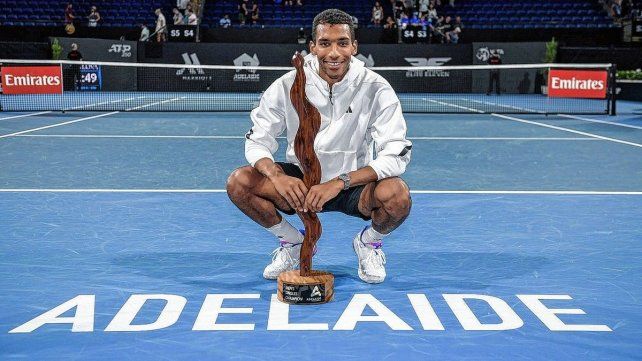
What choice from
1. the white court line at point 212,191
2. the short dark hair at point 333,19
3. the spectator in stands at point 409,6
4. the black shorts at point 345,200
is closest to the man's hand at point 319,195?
the black shorts at point 345,200

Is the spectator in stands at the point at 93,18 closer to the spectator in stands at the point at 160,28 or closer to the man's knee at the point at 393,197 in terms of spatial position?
the spectator in stands at the point at 160,28

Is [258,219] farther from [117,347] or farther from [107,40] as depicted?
[107,40]

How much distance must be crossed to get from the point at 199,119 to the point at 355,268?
11362 mm

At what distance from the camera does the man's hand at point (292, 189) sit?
3.88 metres

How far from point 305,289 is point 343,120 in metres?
0.95

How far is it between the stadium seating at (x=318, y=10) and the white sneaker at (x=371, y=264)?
25.3 metres

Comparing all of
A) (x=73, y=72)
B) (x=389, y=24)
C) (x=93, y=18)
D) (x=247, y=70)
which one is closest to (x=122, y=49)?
(x=93, y=18)

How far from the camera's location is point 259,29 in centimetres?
2761

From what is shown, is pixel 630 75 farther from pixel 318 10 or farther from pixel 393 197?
pixel 393 197

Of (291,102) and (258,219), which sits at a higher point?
(291,102)

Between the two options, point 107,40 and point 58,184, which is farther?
point 107,40

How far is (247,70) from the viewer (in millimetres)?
26969

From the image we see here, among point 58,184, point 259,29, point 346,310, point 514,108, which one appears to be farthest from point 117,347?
point 259,29

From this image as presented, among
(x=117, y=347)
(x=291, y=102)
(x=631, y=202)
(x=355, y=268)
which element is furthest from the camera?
(x=631, y=202)
